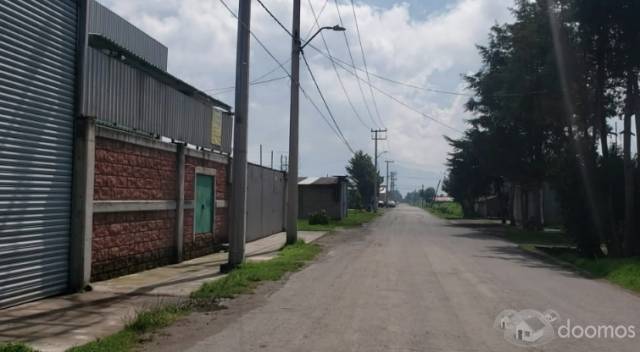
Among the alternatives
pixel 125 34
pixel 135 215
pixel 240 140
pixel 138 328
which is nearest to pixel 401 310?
pixel 138 328

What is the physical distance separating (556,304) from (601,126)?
14.2m

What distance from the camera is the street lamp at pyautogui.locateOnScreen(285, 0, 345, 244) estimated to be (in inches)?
914

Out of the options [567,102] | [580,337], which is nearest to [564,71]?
[567,102]

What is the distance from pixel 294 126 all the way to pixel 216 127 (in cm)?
468

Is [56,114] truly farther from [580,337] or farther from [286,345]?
[580,337]

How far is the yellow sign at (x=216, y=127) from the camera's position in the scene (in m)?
19.4

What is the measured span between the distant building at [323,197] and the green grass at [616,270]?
101 ft

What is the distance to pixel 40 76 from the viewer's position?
10383 mm

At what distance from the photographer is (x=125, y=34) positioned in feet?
58.3

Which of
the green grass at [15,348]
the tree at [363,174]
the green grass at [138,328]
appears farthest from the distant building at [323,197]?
the tree at [363,174]

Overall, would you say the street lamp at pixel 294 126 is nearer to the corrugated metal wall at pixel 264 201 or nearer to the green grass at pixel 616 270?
the corrugated metal wall at pixel 264 201

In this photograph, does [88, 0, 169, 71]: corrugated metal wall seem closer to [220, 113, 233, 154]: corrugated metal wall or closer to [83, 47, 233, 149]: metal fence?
[83, 47, 233, 149]: metal fence

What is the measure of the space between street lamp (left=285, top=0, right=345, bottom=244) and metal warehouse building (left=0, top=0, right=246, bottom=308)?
235 inches

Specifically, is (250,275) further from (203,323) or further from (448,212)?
(448,212)
